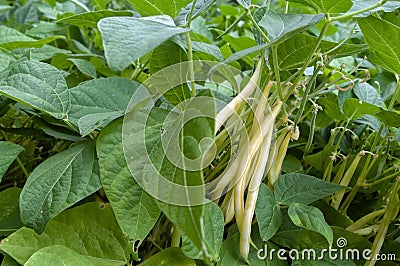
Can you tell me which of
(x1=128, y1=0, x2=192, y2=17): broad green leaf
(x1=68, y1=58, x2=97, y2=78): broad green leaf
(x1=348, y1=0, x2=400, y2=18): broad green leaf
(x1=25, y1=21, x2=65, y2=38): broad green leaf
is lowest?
(x1=25, y1=21, x2=65, y2=38): broad green leaf

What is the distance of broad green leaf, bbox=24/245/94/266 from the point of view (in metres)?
0.34

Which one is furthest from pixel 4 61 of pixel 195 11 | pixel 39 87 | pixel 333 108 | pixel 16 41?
pixel 333 108

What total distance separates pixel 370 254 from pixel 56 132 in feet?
1.01

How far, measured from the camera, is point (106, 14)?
448 mm

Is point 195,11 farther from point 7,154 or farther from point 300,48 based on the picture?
point 7,154

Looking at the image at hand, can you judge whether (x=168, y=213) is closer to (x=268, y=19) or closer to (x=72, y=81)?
(x=268, y=19)

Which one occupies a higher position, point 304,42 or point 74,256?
point 304,42

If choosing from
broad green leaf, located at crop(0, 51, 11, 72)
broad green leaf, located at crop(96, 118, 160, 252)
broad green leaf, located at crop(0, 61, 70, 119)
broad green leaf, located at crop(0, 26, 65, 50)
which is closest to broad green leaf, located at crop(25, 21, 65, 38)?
broad green leaf, located at crop(0, 26, 65, 50)

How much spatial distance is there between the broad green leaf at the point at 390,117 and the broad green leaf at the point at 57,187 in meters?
0.25

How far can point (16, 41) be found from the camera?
58 centimetres

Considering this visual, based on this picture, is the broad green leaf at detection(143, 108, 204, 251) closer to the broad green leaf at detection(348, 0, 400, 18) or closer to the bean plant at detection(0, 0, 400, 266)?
the bean plant at detection(0, 0, 400, 266)

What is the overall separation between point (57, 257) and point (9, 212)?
0.10m

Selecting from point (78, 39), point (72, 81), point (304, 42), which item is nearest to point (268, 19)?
point (304, 42)

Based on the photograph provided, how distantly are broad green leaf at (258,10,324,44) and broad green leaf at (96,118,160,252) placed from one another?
0.14m
